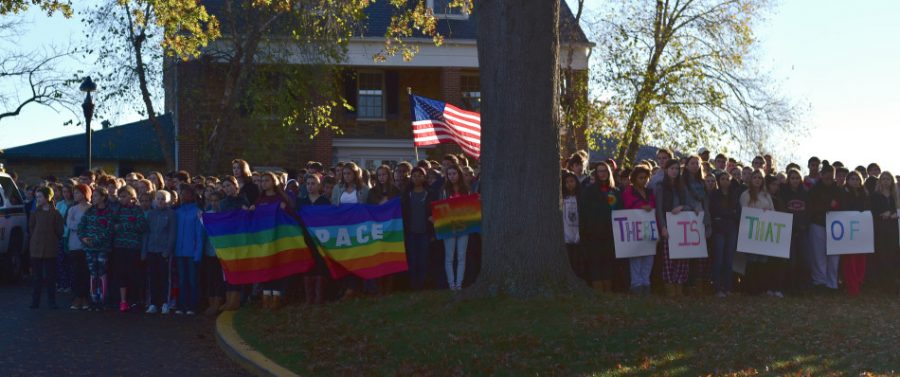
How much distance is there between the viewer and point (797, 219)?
57.3 ft

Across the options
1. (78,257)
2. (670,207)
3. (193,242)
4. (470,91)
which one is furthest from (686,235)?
(470,91)

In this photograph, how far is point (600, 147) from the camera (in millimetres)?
36344

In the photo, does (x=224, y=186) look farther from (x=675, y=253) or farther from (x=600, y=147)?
(x=600, y=147)

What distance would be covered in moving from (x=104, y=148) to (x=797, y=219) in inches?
1639

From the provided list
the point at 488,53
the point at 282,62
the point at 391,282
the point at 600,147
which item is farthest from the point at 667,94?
the point at 488,53

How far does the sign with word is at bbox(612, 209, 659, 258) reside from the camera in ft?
53.1

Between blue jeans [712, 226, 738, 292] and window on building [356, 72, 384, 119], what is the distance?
27685 mm

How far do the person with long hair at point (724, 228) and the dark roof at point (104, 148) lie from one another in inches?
1479

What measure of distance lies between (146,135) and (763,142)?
3159cm

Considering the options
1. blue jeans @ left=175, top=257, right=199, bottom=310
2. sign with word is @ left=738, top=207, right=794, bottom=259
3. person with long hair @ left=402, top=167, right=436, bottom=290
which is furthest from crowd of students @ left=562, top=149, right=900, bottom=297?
blue jeans @ left=175, top=257, right=199, bottom=310

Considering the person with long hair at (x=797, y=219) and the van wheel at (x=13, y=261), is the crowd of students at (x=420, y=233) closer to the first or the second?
the person with long hair at (x=797, y=219)

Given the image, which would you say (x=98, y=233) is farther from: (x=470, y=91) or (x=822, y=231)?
(x=470, y=91)

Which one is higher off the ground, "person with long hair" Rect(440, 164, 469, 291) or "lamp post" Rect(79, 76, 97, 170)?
"lamp post" Rect(79, 76, 97, 170)

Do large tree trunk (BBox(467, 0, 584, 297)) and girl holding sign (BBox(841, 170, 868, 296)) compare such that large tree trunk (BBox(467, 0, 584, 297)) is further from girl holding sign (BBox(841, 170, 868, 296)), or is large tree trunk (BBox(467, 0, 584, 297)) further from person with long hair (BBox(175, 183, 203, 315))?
girl holding sign (BBox(841, 170, 868, 296))
